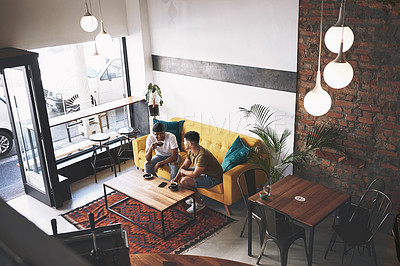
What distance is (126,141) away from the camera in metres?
7.38

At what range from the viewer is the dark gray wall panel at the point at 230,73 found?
536 cm

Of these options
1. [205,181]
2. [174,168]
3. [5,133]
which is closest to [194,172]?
[205,181]

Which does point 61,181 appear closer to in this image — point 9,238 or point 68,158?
A: point 68,158

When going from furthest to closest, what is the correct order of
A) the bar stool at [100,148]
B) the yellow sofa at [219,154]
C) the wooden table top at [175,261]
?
the bar stool at [100,148], the yellow sofa at [219,154], the wooden table top at [175,261]

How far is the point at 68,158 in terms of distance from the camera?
6.64 m

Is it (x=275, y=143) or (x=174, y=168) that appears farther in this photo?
(x=174, y=168)

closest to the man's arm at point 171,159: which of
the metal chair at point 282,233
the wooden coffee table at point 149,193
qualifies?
the wooden coffee table at point 149,193

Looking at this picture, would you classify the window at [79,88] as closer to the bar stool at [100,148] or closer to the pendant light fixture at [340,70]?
the bar stool at [100,148]

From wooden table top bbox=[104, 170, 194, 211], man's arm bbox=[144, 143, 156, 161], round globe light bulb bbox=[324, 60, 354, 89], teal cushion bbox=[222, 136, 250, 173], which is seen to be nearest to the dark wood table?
teal cushion bbox=[222, 136, 250, 173]

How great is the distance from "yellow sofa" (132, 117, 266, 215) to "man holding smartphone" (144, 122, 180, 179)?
16cm

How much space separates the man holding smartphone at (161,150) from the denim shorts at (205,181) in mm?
566

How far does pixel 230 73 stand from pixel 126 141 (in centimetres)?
252

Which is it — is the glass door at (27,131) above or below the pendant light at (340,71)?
below

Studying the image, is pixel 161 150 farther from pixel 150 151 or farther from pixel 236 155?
pixel 236 155
